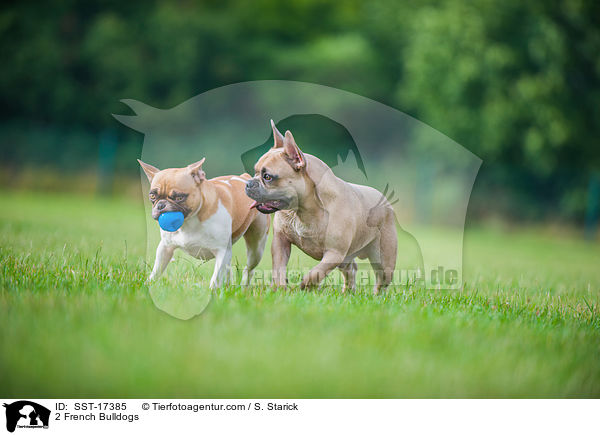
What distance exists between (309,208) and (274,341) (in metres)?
1.28

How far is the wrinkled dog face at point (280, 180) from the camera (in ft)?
11.4

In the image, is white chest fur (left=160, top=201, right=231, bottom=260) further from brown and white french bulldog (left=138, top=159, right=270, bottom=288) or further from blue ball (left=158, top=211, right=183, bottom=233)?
blue ball (left=158, top=211, right=183, bottom=233)

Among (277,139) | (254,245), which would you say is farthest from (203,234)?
(277,139)

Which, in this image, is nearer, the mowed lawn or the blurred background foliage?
the mowed lawn

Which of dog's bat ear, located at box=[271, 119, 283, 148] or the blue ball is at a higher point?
dog's bat ear, located at box=[271, 119, 283, 148]

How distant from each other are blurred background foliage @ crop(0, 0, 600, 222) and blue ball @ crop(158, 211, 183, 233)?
30.9 ft

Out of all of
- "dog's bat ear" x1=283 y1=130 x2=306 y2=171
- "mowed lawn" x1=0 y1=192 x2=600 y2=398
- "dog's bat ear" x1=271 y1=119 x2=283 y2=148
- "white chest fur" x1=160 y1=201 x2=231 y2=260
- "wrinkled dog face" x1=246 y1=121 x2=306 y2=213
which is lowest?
"mowed lawn" x1=0 y1=192 x2=600 y2=398

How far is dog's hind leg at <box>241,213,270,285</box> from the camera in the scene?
168 inches

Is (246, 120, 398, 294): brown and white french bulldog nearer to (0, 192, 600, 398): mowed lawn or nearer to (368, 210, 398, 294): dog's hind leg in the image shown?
(368, 210, 398, 294): dog's hind leg
